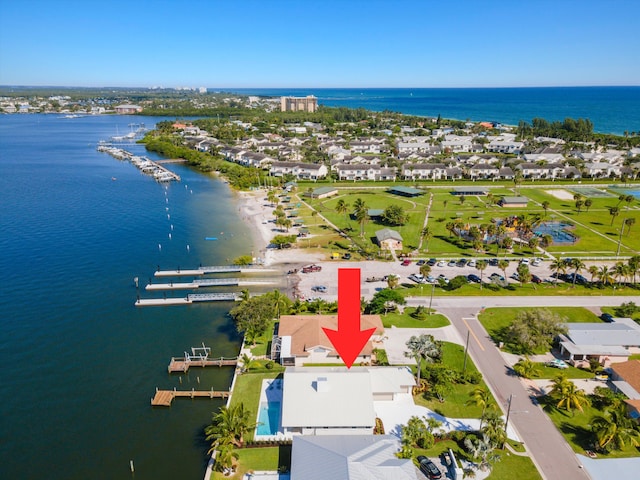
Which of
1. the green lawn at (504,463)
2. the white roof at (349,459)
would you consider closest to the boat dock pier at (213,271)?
the white roof at (349,459)

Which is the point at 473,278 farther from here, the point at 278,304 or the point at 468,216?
the point at 468,216

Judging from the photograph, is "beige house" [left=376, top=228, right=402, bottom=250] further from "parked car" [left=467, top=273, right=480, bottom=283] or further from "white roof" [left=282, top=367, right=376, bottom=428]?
"white roof" [left=282, top=367, right=376, bottom=428]

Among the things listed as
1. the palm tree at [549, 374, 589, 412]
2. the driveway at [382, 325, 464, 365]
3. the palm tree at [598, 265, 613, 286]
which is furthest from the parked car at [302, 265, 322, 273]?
the palm tree at [598, 265, 613, 286]

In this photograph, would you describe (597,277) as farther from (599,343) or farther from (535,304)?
(599,343)

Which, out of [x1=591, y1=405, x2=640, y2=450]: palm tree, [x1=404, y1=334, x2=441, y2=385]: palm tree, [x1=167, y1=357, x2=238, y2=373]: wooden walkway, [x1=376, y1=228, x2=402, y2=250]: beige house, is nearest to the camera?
[x1=591, y1=405, x2=640, y2=450]: palm tree

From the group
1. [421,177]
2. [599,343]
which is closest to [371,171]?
[421,177]

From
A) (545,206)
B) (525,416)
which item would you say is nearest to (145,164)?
(545,206)

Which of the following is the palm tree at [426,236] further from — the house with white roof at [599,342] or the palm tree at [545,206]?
the palm tree at [545,206]
